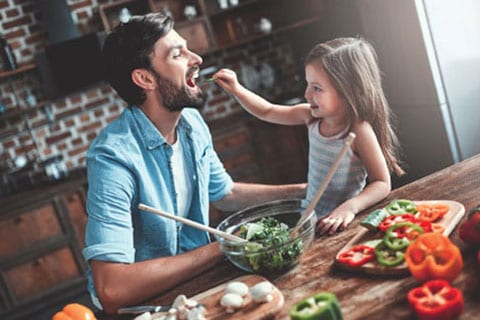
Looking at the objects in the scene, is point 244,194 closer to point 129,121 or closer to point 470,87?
point 129,121

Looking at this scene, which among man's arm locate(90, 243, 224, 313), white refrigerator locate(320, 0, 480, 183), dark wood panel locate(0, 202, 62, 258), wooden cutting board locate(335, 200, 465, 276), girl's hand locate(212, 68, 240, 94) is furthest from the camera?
dark wood panel locate(0, 202, 62, 258)

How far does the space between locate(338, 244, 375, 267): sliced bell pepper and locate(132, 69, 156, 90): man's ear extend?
1.00m

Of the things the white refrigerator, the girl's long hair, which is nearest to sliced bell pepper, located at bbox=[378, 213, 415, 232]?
the girl's long hair

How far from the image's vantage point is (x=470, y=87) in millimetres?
3039

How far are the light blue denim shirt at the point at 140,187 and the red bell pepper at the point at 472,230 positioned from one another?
836mm

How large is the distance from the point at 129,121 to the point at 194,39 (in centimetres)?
244

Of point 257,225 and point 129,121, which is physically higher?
point 129,121

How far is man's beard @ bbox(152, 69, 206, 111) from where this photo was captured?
1772 millimetres

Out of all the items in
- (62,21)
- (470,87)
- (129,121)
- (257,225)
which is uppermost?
(62,21)

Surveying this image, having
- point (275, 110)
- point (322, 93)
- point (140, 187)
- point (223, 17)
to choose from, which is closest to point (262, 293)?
point (140, 187)

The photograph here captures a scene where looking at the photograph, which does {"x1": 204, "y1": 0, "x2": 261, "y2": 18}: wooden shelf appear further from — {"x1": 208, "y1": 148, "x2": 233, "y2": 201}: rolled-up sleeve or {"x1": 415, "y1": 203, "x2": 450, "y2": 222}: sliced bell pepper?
{"x1": 415, "y1": 203, "x2": 450, "y2": 222}: sliced bell pepper

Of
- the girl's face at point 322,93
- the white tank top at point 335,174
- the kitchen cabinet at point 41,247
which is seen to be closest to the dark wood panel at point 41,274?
the kitchen cabinet at point 41,247

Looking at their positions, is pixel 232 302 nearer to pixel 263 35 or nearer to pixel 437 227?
pixel 437 227

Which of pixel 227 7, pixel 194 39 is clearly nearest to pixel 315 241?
pixel 194 39
